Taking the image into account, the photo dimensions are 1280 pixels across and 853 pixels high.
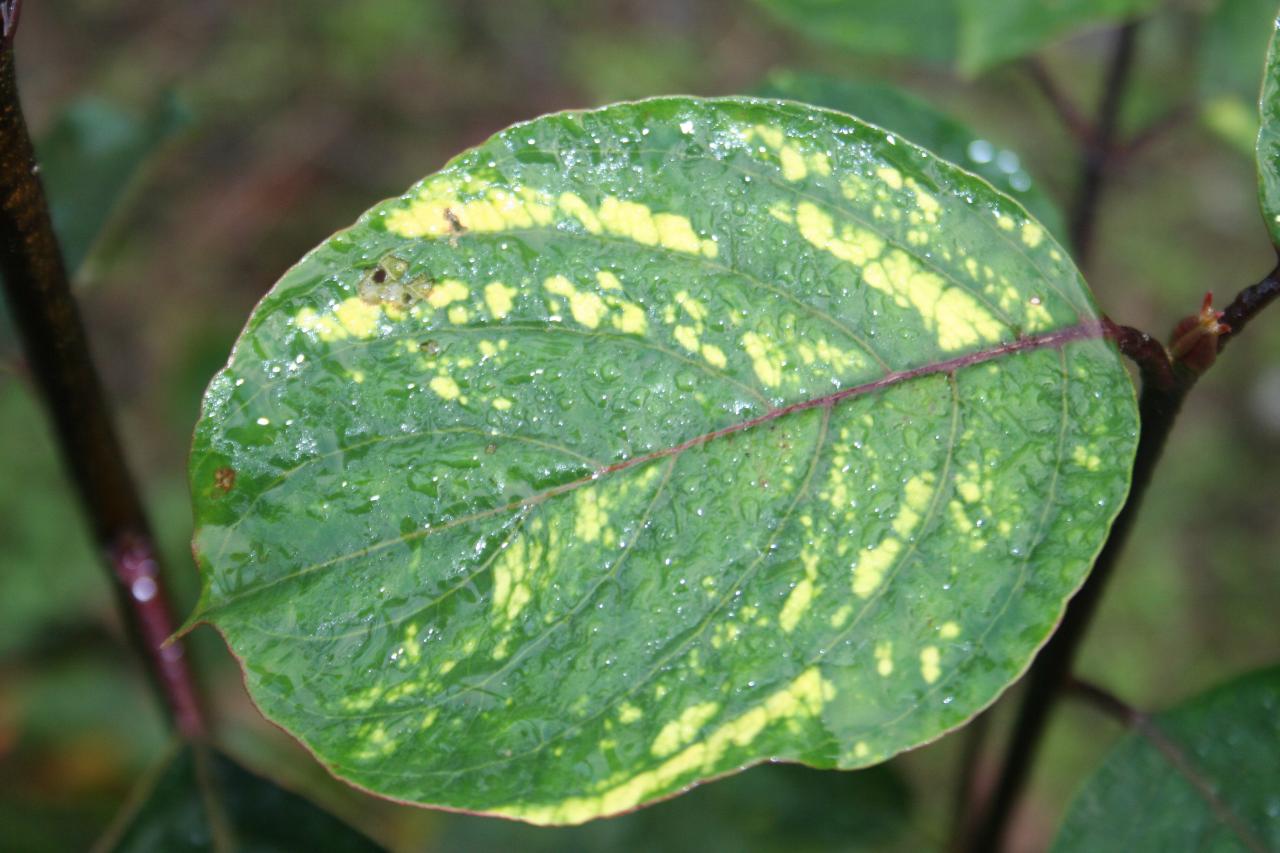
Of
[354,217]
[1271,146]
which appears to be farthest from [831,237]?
[354,217]

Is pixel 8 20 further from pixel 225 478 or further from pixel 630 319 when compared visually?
pixel 630 319

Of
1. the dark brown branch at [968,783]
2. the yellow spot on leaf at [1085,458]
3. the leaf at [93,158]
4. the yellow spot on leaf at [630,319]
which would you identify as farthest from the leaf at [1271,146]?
the leaf at [93,158]

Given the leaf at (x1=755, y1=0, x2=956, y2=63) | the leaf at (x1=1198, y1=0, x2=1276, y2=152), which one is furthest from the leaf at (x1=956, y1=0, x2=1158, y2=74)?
the leaf at (x1=1198, y1=0, x2=1276, y2=152)

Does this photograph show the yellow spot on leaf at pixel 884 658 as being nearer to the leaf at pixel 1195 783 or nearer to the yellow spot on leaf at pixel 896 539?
the yellow spot on leaf at pixel 896 539

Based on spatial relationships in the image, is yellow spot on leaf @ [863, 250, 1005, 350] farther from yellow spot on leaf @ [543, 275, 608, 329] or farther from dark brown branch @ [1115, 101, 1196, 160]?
dark brown branch @ [1115, 101, 1196, 160]

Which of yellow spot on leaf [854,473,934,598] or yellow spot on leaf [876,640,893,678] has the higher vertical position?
yellow spot on leaf [854,473,934,598]

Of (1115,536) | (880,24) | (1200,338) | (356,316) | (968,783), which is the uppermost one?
(880,24)
